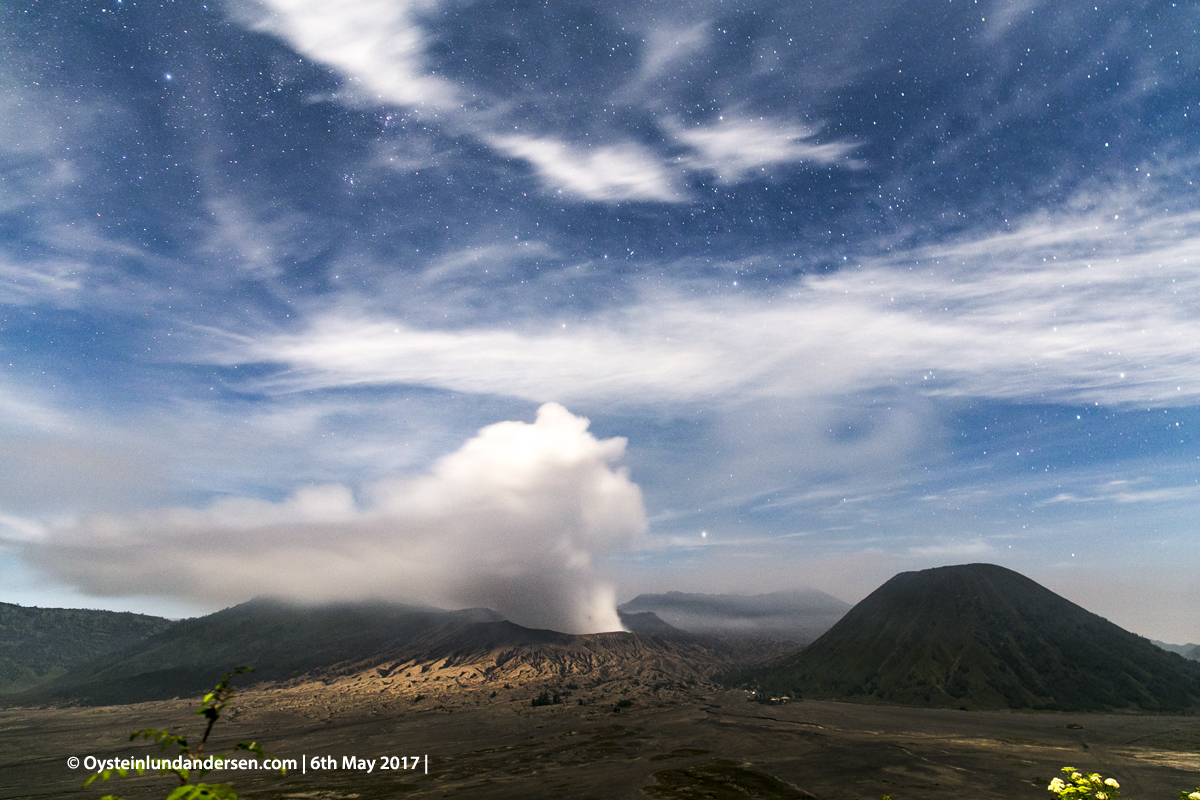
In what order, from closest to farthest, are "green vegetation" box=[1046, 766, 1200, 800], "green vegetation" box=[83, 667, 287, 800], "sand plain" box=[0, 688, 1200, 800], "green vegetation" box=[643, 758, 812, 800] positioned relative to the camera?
"green vegetation" box=[83, 667, 287, 800]
"green vegetation" box=[1046, 766, 1200, 800]
"green vegetation" box=[643, 758, 812, 800]
"sand plain" box=[0, 688, 1200, 800]

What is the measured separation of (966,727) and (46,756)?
304722 millimetres

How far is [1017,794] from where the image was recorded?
333ft

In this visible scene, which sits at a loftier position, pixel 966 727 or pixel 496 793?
pixel 496 793

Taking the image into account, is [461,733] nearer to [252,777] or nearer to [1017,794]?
[252,777]

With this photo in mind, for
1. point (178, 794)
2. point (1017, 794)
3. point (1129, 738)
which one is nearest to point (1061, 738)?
point (1129, 738)

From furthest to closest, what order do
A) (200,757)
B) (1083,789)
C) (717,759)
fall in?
(717,759) < (1083,789) < (200,757)

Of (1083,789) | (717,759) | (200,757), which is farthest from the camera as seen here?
(717,759)

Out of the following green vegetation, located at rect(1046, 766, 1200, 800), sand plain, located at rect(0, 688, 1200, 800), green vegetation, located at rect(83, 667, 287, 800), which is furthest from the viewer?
sand plain, located at rect(0, 688, 1200, 800)

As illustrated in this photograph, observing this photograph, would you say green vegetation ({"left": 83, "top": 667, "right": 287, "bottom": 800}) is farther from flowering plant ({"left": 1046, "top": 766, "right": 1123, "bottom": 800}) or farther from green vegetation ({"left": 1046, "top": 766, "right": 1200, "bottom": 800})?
flowering plant ({"left": 1046, "top": 766, "right": 1123, "bottom": 800})

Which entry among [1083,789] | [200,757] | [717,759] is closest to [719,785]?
[717,759]

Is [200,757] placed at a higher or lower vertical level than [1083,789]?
higher

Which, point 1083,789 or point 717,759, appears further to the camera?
point 717,759

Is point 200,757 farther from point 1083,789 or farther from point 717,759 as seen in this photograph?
point 717,759

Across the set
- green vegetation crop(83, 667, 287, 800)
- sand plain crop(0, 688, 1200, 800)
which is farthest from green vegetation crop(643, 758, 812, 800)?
green vegetation crop(83, 667, 287, 800)
